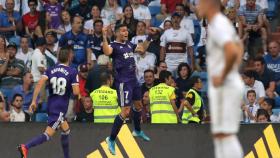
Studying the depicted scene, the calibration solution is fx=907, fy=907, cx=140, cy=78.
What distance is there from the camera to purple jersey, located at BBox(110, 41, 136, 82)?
601 inches

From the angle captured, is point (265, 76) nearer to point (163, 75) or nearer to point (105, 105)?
point (163, 75)

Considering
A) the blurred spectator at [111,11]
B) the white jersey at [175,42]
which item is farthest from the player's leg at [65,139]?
the blurred spectator at [111,11]

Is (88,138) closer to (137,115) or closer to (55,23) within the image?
(137,115)

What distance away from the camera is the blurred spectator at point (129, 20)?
20.9 m

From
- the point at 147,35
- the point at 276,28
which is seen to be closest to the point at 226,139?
the point at 147,35

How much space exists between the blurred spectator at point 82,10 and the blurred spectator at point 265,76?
4.52 m

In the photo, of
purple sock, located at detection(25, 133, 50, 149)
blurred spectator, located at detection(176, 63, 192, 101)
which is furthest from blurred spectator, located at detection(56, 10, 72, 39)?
purple sock, located at detection(25, 133, 50, 149)

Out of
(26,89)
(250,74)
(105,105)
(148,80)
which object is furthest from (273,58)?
(26,89)

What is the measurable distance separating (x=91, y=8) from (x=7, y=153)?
5910 millimetres

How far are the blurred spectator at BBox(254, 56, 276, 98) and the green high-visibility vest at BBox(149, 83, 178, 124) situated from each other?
2370 millimetres

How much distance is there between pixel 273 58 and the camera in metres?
20.4

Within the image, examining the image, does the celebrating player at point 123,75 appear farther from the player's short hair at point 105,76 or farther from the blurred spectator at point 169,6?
the blurred spectator at point 169,6

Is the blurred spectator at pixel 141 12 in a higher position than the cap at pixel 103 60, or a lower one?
higher

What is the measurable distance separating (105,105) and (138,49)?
2550mm
